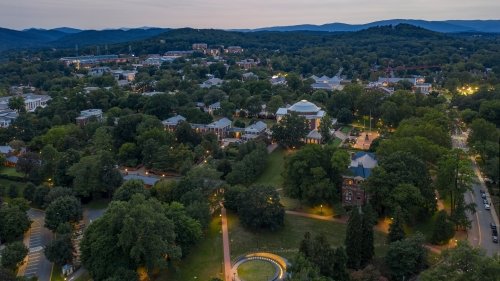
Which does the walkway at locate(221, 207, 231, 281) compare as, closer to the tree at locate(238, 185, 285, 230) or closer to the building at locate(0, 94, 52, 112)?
the tree at locate(238, 185, 285, 230)

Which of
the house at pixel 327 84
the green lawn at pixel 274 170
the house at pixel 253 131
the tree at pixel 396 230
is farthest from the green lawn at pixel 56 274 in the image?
the house at pixel 327 84

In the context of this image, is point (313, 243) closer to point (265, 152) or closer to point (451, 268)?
point (451, 268)

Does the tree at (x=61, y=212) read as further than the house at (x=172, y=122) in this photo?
No

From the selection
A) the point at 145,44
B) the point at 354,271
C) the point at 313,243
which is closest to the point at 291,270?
the point at 313,243

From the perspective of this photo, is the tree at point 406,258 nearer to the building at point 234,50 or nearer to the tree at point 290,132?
the tree at point 290,132

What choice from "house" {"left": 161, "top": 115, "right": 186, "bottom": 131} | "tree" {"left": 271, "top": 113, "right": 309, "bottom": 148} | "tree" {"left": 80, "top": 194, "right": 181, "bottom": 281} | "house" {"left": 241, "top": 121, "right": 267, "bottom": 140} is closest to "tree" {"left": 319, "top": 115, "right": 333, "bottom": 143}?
"tree" {"left": 271, "top": 113, "right": 309, "bottom": 148}

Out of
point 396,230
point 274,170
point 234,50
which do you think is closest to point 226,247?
point 396,230
